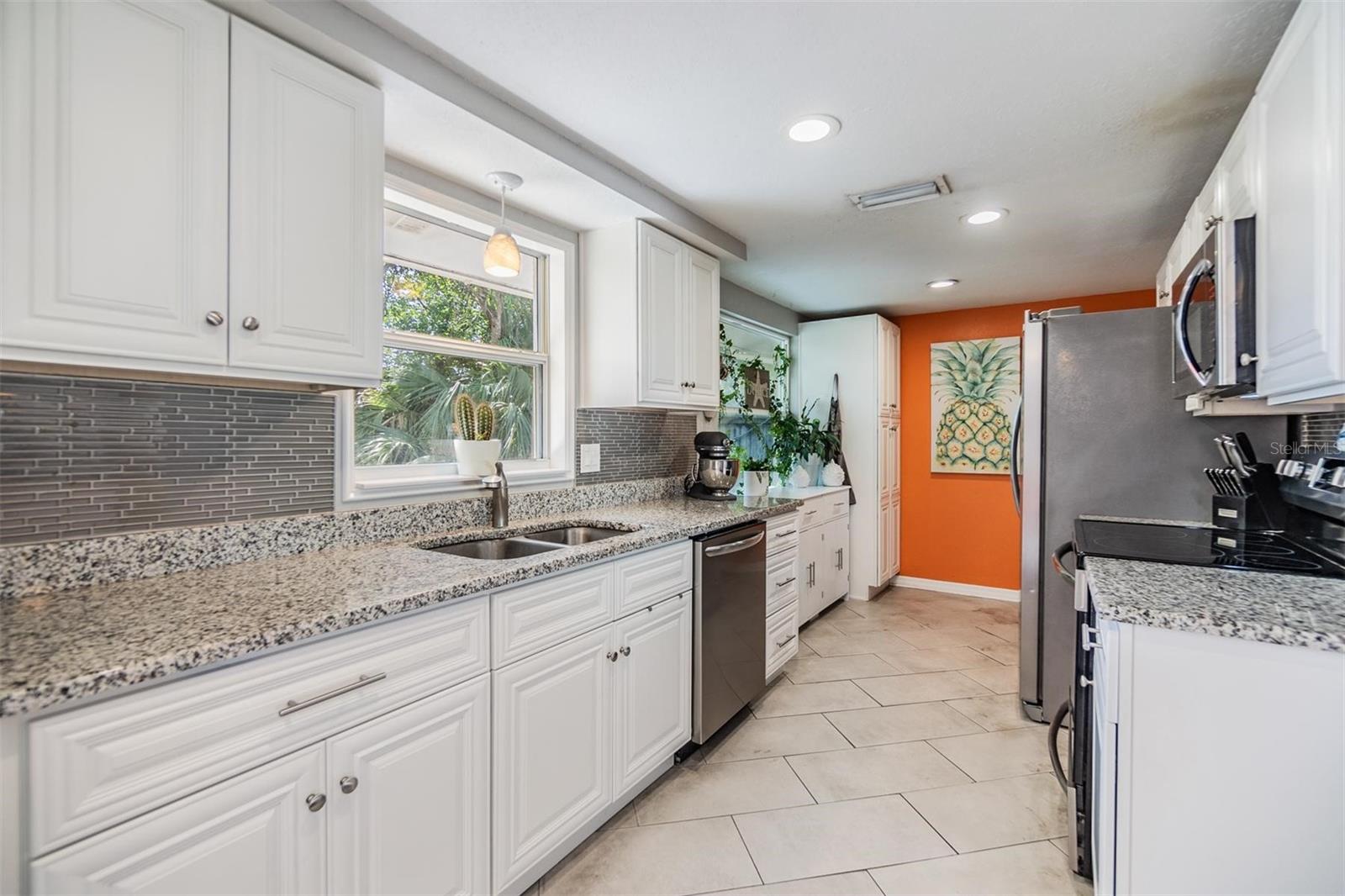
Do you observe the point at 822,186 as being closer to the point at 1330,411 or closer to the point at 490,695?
the point at 1330,411

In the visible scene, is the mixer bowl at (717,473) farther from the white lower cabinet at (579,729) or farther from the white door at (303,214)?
the white door at (303,214)

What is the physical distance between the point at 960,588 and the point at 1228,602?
3910 millimetres

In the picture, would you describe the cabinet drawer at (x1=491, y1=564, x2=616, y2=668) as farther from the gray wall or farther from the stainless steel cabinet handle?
the gray wall

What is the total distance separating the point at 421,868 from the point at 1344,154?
229 centimetres

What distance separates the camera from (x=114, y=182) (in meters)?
1.17

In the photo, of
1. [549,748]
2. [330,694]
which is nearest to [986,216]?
[549,748]

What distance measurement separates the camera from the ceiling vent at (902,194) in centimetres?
244

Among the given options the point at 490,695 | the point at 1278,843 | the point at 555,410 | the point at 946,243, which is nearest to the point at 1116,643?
the point at 1278,843

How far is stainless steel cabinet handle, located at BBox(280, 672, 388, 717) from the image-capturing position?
1.10m

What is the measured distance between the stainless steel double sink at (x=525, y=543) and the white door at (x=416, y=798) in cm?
57

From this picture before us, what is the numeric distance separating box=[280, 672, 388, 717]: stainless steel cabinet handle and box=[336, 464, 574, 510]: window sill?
76 cm

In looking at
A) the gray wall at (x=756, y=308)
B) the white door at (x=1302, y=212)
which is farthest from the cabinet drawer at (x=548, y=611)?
Answer: the gray wall at (x=756, y=308)

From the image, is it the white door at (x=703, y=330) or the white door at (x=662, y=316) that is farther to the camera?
the white door at (x=703, y=330)

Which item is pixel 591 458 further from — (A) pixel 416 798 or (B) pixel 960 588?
(B) pixel 960 588
